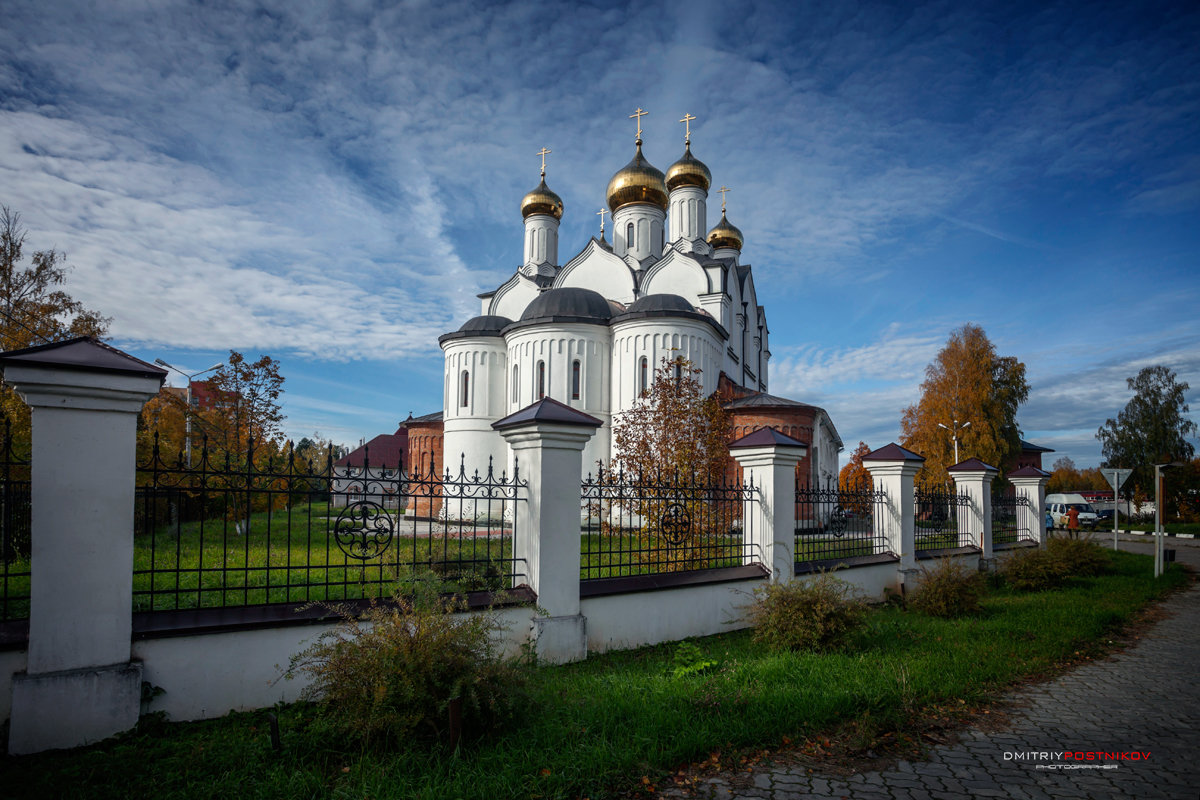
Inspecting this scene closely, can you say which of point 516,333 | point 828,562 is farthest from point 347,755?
point 516,333

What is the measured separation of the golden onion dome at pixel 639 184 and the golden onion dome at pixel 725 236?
565 centimetres

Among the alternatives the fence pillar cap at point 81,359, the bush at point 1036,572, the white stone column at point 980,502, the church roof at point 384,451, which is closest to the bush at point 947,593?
the bush at point 1036,572

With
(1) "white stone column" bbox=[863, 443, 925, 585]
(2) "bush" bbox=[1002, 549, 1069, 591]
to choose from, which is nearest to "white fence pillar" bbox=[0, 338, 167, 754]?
(1) "white stone column" bbox=[863, 443, 925, 585]

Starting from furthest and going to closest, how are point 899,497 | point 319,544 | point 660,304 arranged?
point 660,304 → point 319,544 → point 899,497

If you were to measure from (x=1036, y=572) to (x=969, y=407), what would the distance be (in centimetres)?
2000

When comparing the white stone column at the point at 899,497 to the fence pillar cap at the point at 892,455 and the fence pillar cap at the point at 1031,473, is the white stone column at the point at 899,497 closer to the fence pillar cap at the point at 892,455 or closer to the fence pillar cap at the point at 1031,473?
the fence pillar cap at the point at 892,455

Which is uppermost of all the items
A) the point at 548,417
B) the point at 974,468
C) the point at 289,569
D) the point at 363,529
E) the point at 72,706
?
the point at 548,417

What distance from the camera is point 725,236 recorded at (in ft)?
101

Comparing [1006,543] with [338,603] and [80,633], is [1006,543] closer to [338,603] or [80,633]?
[338,603]

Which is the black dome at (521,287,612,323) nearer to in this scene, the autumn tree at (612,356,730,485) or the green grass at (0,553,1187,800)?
the autumn tree at (612,356,730,485)

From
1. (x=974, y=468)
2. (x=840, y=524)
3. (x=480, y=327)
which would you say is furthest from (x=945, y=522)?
(x=480, y=327)

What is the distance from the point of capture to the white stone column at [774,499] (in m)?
7.28

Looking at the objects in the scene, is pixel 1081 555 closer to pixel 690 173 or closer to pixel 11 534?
pixel 11 534

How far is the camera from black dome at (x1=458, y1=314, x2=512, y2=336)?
21.8 metres
